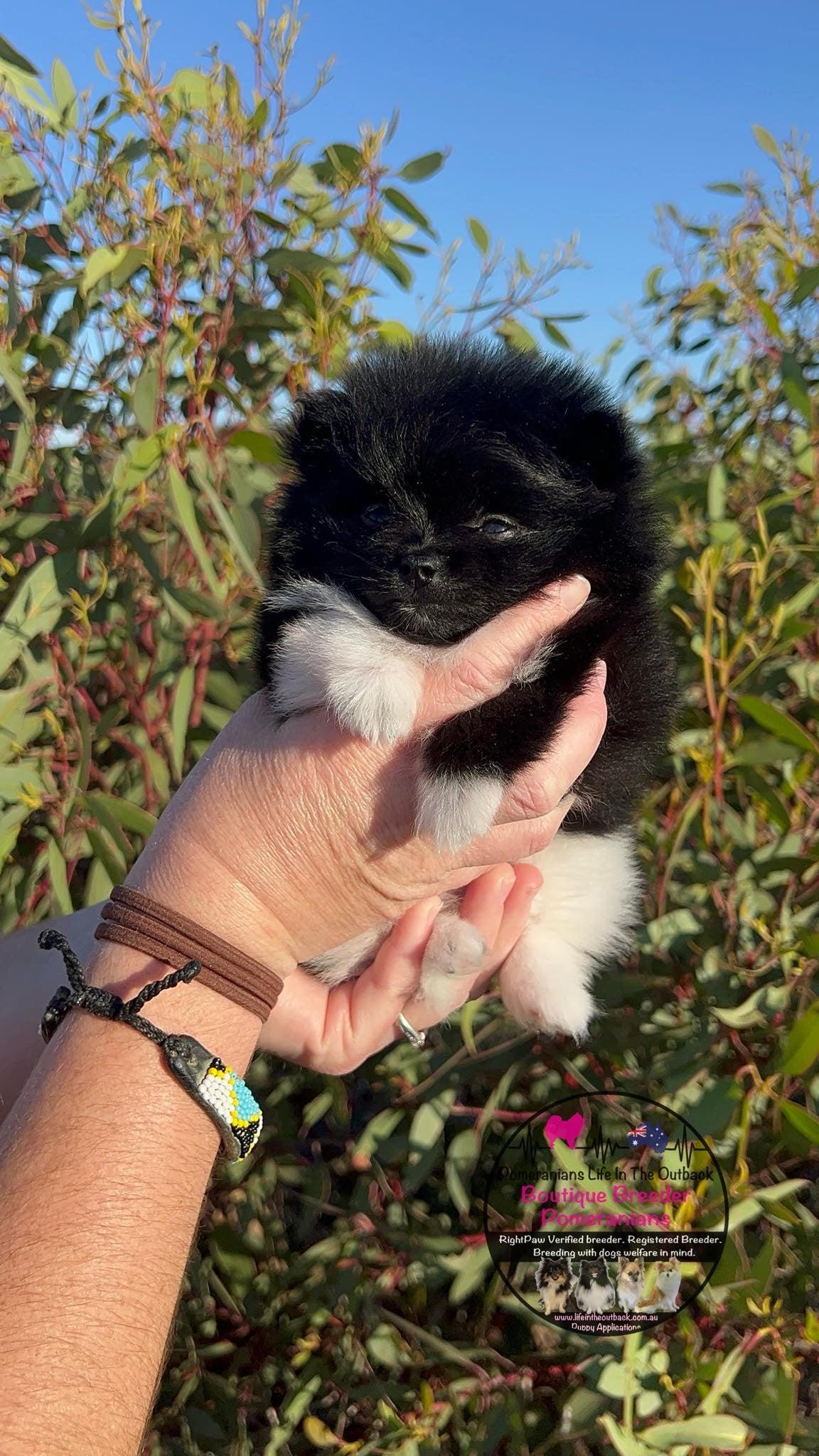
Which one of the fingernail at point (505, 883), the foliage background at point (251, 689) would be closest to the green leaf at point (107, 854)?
the foliage background at point (251, 689)

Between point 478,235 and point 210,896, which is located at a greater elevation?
point 478,235

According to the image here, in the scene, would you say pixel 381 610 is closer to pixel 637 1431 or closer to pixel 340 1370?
pixel 637 1431

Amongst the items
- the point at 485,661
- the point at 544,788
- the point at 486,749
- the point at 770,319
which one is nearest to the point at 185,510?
the point at 485,661

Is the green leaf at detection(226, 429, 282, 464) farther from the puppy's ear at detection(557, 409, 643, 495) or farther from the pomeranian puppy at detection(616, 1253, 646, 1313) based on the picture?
the pomeranian puppy at detection(616, 1253, 646, 1313)

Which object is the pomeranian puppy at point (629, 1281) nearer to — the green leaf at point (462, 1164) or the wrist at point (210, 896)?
the green leaf at point (462, 1164)

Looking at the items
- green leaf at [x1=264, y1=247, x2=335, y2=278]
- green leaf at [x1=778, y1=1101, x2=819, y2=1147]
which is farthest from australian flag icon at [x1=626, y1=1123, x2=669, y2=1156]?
green leaf at [x1=264, y1=247, x2=335, y2=278]

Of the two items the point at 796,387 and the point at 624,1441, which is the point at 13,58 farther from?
the point at 624,1441
